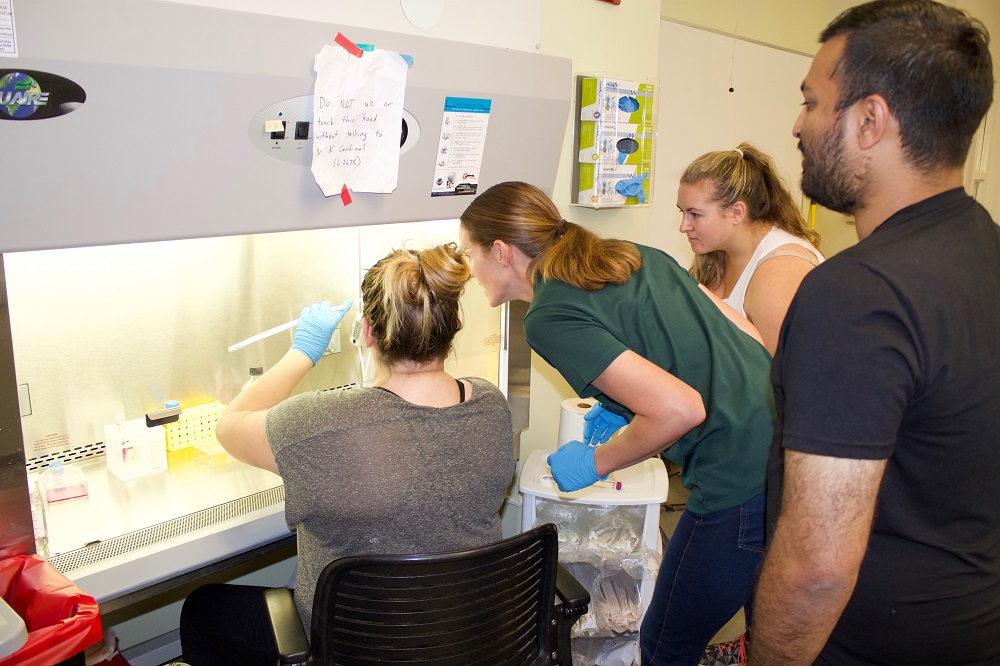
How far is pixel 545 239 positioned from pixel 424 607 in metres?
0.69

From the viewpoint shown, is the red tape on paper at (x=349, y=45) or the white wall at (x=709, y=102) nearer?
the red tape on paper at (x=349, y=45)

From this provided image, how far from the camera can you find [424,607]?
115 cm

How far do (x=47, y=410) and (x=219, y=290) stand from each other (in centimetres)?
42

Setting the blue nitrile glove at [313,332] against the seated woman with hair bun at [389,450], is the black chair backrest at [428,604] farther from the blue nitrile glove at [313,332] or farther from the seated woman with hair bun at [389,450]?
the blue nitrile glove at [313,332]

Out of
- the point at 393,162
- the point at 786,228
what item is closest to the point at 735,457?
the point at 786,228

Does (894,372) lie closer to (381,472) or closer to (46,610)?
(381,472)

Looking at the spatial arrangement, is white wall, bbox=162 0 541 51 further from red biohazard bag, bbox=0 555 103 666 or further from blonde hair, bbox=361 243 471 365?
red biohazard bag, bbox=0 555 103 666

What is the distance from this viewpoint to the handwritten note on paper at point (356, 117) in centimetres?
130

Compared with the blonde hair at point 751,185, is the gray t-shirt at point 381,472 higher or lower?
lower

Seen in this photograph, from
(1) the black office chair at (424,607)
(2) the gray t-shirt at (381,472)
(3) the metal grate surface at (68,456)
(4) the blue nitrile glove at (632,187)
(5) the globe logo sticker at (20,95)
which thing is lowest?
(1) the black office chair at (424,607)

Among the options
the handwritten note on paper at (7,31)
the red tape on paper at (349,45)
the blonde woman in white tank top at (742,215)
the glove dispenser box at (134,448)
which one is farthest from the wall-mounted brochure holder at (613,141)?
the handwritten note on paper at (7,31)

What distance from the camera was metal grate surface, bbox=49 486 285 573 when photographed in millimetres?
1274

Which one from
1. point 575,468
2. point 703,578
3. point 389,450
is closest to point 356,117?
point 389,450

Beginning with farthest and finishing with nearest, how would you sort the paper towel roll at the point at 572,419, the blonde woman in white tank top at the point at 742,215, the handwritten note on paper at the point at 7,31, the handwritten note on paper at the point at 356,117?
the paper towel roll at the point at 572,419 → the blonde woman in white tank top at the point at 742,215 → the handwritten note on paper at the point at 356,117 → the handwritten note on paper at the point at 7,31
